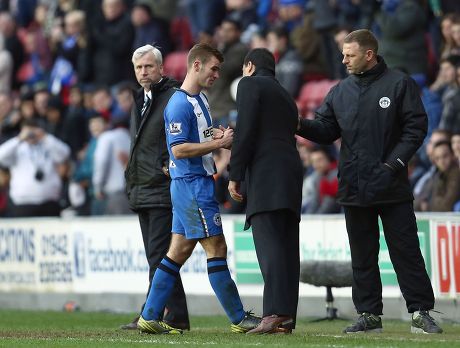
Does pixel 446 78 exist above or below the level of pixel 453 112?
above

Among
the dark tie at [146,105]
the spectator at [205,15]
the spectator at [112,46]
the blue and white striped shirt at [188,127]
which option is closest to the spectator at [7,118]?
the spectator at [112,46]

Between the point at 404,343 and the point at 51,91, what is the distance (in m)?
15.4

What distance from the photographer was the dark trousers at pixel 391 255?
11.6 m

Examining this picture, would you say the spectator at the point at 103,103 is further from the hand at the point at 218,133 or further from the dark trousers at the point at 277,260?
the dark trousers at the point at 277,260

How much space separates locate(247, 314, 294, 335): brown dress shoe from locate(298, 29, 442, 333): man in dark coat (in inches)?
28.5

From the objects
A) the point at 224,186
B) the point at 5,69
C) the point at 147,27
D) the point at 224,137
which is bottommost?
the point at 224,186

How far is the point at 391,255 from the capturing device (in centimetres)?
1172

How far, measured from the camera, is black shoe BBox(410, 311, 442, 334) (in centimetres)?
1155

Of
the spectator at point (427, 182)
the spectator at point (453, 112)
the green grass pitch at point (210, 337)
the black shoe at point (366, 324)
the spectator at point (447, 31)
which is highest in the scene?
the spectator at point (447, 31)

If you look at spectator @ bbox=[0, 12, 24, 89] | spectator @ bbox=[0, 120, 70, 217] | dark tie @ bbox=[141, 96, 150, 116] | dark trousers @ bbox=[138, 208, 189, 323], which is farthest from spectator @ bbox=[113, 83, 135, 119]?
dark trousers @ bbox=[138, 208, 189, 323]

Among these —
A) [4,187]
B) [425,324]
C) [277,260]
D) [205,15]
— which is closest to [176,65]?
[205,15]

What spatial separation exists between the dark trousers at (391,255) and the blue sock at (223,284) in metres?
1.10

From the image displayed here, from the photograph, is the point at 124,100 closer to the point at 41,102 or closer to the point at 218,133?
the point at 41,102

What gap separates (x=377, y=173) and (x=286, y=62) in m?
8.39
